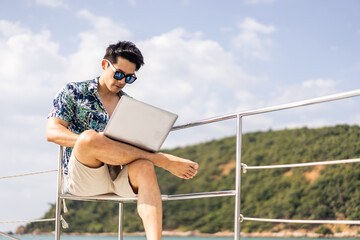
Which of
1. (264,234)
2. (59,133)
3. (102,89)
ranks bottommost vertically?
(264,234)

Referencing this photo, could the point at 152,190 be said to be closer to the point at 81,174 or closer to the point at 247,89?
the point at 81,174

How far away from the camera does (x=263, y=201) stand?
76.7ft

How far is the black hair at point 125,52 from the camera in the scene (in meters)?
2.13

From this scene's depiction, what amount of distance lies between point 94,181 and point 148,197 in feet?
1.04

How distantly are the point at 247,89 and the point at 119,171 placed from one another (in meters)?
30.7

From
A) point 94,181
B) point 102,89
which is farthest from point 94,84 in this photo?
point 94,181

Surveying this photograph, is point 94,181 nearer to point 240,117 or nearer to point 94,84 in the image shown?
point 94,84

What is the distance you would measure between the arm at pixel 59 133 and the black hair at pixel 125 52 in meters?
0.36

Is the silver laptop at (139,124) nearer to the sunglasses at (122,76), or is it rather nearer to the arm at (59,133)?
the arm at (59,133)

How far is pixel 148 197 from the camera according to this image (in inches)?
68.1

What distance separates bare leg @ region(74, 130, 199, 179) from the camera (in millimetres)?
1741

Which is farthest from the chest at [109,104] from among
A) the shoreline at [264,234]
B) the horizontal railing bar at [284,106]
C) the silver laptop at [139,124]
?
the shoreline at [264,234]

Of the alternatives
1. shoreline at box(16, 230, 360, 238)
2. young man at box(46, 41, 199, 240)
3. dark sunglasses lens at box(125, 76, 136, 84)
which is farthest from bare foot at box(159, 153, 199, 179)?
shoreline at box(16, 230, 360, 238)

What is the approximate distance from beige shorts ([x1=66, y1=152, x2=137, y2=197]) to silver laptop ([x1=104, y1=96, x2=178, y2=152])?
18 centimetres
